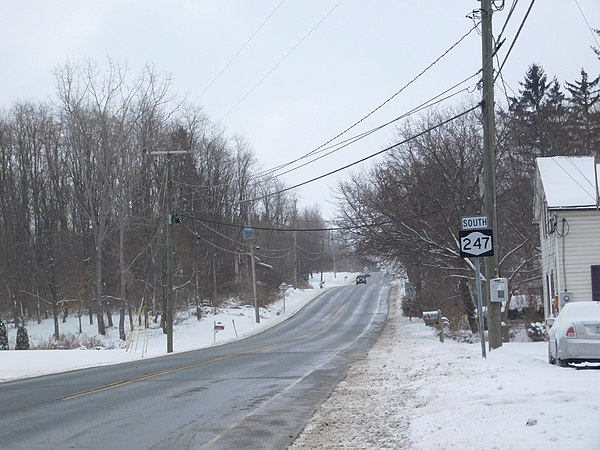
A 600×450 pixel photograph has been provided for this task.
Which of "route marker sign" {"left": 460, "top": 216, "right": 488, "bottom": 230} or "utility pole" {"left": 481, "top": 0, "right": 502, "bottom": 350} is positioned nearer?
"route marker sign" {"left": 460, "top": 216, "right": 488, "bottom": 230}

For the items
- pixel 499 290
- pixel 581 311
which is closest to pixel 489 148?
pixel 499 290

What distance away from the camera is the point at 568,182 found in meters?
27.8

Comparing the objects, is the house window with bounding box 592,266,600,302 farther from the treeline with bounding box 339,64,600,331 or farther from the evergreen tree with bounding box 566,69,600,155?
the evergreen tree with bounding box 566,69,600,155

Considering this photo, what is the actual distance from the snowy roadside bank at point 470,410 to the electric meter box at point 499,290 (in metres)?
1.75

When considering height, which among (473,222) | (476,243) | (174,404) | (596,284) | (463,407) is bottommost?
(174,404)

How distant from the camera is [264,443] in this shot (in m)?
9.74

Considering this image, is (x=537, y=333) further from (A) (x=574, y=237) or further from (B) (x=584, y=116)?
(B) (x=584, y=116)

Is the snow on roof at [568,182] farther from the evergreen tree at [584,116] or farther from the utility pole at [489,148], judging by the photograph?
the evergreen tree at [584,116]

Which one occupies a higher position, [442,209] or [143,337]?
[442,209]

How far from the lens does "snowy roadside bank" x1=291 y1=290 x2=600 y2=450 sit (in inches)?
302

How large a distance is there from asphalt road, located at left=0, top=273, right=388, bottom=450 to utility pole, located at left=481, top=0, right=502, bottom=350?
13.1 feet

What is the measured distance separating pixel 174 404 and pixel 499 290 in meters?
7.95

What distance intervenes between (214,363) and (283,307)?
48594 millimetres

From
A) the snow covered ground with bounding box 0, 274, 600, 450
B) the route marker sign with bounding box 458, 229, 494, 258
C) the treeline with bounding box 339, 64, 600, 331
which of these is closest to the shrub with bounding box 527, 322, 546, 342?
the treeline with bounding box 339, 64, 600, 331
